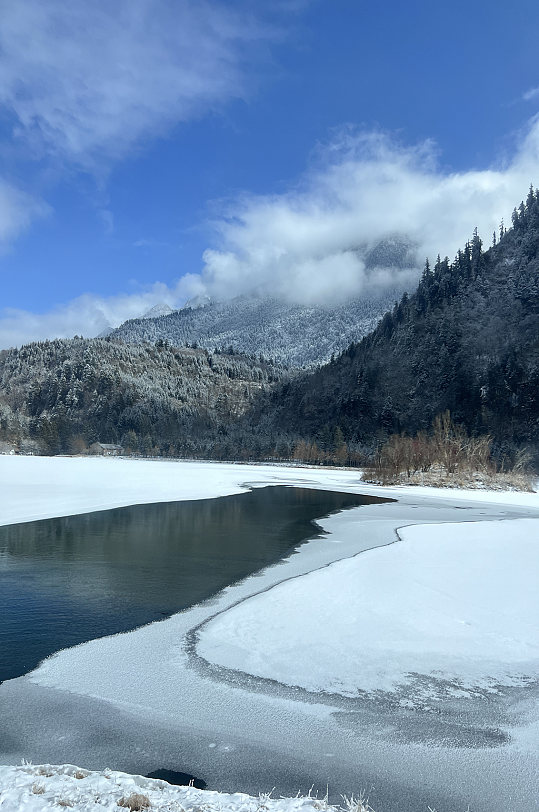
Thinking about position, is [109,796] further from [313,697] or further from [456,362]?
[456,362]

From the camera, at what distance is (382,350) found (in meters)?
161

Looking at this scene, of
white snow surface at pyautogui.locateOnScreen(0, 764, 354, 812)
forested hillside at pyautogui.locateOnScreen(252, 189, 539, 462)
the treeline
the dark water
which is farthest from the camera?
forested hillside at pyautogui.locateOnScreen(252, 189, 539, 462)

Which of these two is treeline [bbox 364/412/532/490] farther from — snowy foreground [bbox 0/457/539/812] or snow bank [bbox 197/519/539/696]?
snowy foreground [bbox 0/457/539/812]

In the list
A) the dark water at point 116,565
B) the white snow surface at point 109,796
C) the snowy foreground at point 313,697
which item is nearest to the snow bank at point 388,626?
the snowy foreground at point 313,697

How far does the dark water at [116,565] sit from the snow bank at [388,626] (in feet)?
6.90

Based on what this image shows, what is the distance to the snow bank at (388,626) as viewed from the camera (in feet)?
28.2

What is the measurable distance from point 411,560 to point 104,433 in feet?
598

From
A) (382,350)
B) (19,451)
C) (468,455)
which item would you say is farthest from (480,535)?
(19,451)

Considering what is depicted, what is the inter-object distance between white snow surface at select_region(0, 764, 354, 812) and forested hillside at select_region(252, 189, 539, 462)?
339ft

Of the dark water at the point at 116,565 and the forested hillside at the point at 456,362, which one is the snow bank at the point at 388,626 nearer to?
the dark water at the point at 116,565

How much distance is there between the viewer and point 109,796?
16.1ft

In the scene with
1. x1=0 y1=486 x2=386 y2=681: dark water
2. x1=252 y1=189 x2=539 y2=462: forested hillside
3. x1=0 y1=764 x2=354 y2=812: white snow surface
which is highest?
x1=252 y1=189 x2=539 y2=462: forested hillside

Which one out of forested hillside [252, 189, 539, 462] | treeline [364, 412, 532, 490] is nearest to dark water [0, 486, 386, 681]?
treeline [364, 412, 532, 490]

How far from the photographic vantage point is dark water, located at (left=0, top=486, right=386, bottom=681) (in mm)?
10320
